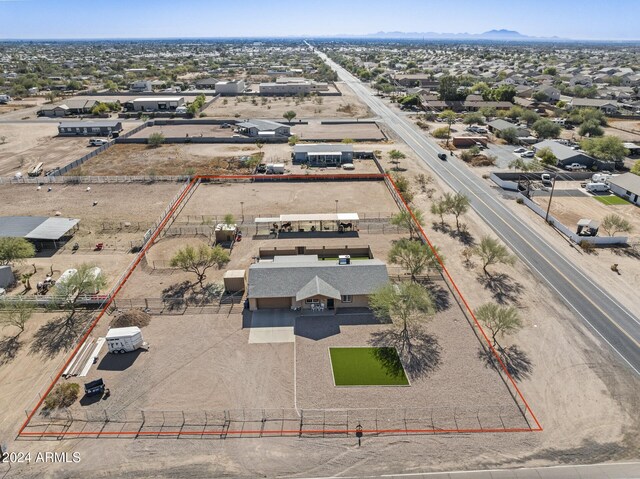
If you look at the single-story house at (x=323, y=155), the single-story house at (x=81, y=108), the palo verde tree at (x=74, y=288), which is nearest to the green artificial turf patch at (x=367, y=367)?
the palo verde tree at (x=74, y=288)

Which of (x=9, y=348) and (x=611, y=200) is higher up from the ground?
(x=611, y=200)

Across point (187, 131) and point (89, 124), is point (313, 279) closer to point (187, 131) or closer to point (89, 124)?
point (187, 131)

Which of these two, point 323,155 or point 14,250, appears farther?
point 323,155

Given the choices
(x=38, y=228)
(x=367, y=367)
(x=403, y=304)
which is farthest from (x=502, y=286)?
(x=38, y=228)

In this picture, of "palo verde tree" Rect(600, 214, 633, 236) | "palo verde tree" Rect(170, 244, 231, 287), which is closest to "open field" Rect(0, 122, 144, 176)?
"palo verde tree" Rect(170, 244, 231, 287)

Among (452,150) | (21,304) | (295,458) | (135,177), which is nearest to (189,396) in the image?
(295,458)

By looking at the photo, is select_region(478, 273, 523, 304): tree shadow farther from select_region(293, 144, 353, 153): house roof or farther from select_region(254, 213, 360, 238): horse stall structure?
select_region(293, 144, 353, 153): house roof

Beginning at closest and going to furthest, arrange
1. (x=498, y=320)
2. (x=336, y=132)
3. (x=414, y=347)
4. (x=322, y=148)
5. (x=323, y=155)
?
(x=498, y=320), (x=414, y=347), (x=323, y=155), (x=322, y=148), (x=336, y=132)
